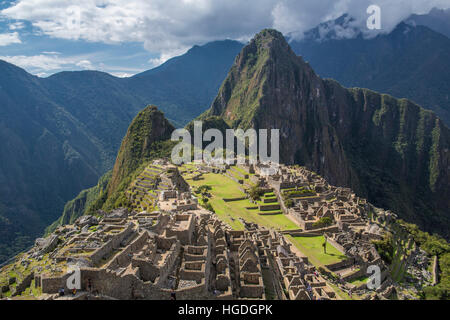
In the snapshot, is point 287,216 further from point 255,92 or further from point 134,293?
point 255,92

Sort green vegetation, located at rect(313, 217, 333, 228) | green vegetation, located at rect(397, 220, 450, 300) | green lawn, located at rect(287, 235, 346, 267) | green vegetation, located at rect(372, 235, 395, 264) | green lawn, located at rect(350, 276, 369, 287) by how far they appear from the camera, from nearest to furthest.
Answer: green lawn, located at rect(350, 276, 369, 287) < green lawn, located at rect(287, 235, 346, 267) < green vegetation, located at rect(397, 220, 450, 300) < green vegetation, located at rect(372, 235, 395, 264) < green vegetation, located at rect(313, 217, 333, 228)

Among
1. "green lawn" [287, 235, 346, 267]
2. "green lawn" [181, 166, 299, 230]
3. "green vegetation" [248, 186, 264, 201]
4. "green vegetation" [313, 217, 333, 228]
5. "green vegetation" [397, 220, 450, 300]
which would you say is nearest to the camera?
"green lawn" [287, 235, 346, 267]

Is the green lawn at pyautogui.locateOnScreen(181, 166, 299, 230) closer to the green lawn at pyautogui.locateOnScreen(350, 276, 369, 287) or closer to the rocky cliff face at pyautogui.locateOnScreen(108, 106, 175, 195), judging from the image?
the green lawn at pyautogui.locateOnScreen(350, 276, 369, 287)

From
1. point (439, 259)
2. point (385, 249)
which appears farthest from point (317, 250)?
point (439, 259)

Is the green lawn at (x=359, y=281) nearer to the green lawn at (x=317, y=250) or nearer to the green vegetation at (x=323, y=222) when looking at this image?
the green lawn at (x=317, y=250)

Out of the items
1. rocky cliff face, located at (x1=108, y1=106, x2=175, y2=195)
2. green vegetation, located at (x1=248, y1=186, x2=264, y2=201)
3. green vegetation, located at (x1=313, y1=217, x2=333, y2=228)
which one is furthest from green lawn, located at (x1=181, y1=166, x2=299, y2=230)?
rocky cliff face, located at (x1=108, y1=106, x2=175, y2=195)

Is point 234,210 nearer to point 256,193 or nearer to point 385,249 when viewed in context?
point 256,193
